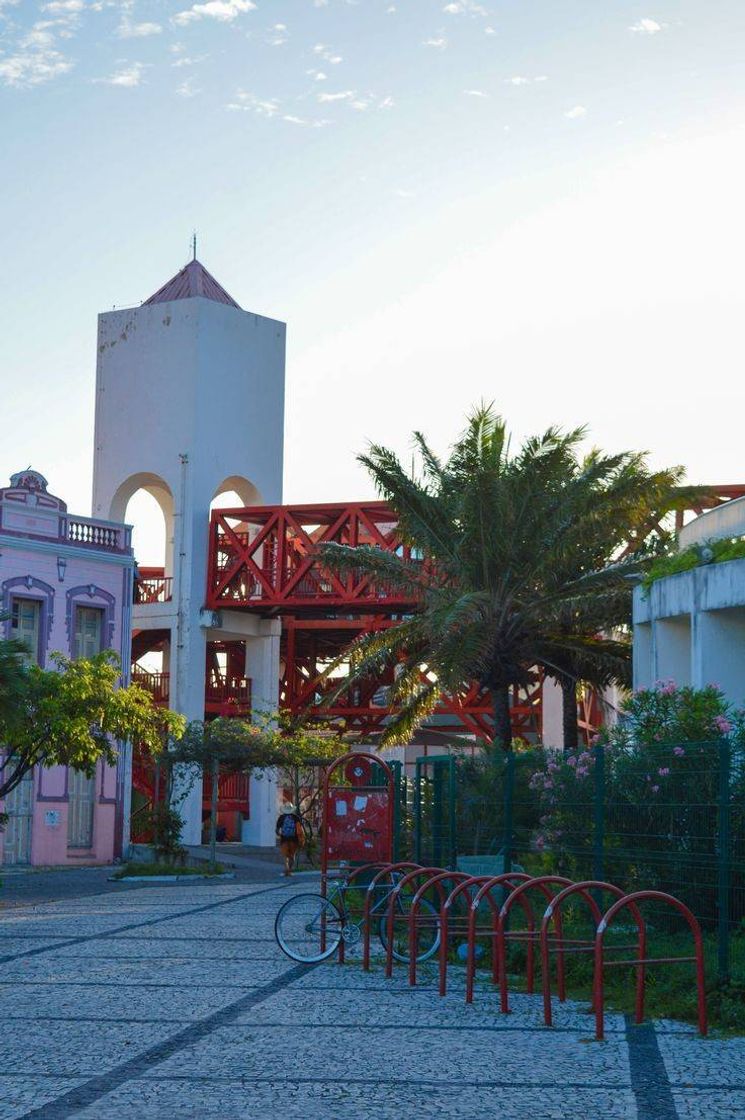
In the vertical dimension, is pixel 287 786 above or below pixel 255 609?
below

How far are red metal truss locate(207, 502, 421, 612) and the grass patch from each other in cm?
1210

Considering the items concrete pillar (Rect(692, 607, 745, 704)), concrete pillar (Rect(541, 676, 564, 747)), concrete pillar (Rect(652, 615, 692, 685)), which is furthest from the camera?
concrete pillar (Rect(541, 676, 564, 747))

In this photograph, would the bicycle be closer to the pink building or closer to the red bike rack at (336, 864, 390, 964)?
the red bike rack at (336, 864, 390, 964)

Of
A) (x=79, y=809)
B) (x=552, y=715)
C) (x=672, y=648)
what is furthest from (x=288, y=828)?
(x=552, y=715)

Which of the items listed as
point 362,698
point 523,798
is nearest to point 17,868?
point 362,698

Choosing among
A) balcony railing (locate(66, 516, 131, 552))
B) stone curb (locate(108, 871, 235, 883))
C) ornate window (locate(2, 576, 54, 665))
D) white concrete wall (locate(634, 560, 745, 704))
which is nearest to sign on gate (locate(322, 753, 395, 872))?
white concrete wall (locate(634, 560, 745, 704))

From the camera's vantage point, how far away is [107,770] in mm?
43344

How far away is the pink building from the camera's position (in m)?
41.1

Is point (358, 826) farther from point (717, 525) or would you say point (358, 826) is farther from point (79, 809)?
point (79, 809)

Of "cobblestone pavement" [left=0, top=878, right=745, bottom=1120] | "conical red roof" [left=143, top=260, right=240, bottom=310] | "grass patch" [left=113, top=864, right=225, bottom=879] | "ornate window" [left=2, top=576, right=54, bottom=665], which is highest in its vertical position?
"conical red roof" [left=143, top=260, right=240, bottom=310]

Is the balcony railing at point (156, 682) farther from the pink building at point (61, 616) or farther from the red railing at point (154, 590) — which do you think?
the pink building at point (61, 616)

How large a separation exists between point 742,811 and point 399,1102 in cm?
649

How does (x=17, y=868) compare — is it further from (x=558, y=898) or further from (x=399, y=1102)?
(x=399, y=1102)

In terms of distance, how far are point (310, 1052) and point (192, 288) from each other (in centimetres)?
4562
